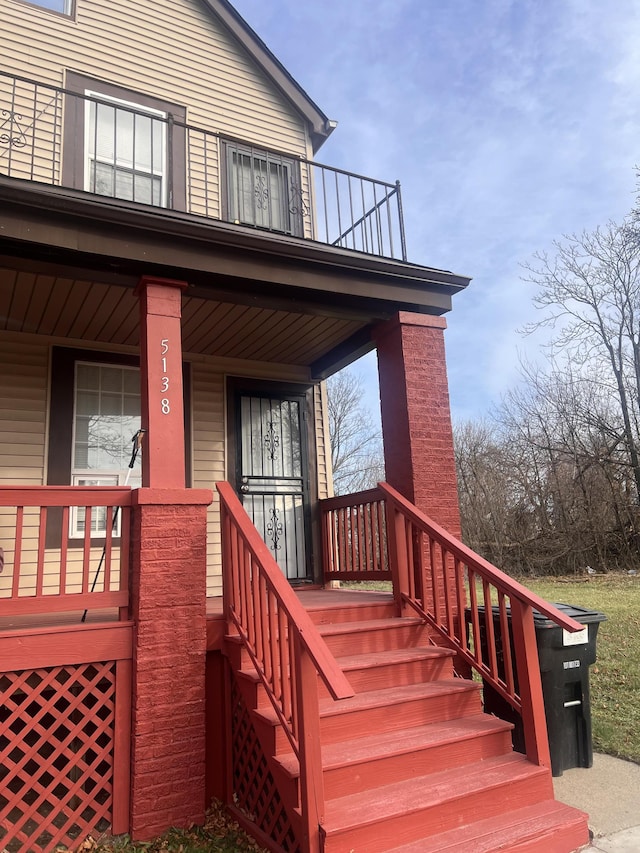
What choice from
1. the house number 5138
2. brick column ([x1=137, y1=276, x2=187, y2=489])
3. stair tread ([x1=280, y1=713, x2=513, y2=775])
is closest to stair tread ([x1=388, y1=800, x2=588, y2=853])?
stair tread ([x1=280, y1=713, x2=513, y2=775])

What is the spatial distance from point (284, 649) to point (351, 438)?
27.2 meters

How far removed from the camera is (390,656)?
4219mm

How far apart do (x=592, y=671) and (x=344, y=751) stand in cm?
416

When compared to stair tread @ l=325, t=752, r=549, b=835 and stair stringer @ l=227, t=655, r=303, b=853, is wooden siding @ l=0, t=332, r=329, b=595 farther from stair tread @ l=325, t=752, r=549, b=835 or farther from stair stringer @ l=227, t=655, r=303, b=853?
stair tread @ l=325, t=752, r=549, b=835

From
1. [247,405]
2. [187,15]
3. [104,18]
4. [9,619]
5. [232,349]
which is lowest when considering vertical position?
[9,619]

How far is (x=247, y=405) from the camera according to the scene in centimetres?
705

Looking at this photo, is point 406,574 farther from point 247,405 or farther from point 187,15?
point 187,15

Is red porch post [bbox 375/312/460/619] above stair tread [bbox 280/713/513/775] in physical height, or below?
above

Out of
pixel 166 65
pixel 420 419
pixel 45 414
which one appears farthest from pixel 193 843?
pixel 166 65

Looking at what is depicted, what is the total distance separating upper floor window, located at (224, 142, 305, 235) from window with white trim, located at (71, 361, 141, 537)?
235cm

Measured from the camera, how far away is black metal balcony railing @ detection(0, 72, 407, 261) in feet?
20.4

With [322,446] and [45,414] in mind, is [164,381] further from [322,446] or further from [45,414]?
[322,446]

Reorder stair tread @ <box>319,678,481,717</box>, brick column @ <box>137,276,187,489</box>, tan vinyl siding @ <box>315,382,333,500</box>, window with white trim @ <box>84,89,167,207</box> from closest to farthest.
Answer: stair tread @ <box>319,678,481,717</box> < brick column @ <box>137,276,187,489</box> < window with white trim @ <box>84,89,167,207</box> < tan vinyl siding @ <box>315,382,333,500</box>

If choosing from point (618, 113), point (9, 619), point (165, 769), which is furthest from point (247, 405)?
point (618, 113)
